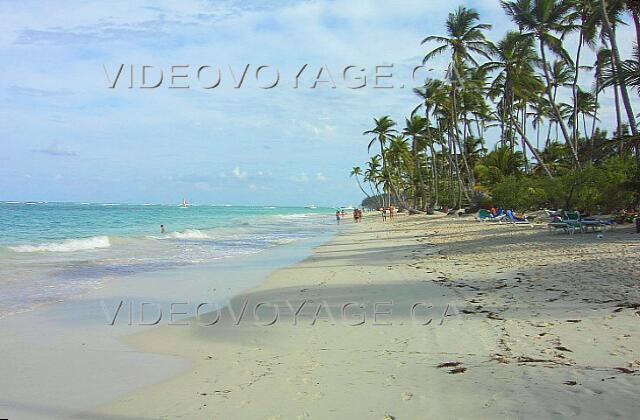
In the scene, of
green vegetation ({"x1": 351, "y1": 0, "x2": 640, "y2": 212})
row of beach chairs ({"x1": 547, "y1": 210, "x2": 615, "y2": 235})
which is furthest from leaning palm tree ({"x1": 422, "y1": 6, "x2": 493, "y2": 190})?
row of beach chairs ({"x1": 547, "y1": 210, "x2": 615, "y2": 235})

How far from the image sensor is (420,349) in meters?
5.39

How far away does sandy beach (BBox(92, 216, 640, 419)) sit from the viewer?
392 cm

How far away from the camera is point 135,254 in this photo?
19.4 metres

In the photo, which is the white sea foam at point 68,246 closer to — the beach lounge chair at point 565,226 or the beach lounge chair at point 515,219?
the beach lounge chair at point 565,226

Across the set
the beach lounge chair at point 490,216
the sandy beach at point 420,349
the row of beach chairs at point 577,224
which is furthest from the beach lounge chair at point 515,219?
the sandy beach at point 420,349

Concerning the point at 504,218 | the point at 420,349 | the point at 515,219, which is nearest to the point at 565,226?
the point at 515,219

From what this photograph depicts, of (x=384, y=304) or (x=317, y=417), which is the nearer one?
(x=317, y=417)

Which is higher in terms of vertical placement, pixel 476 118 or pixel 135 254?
pixel 476 118

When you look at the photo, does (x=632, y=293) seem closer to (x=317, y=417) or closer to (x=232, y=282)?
(x=317, y=417)

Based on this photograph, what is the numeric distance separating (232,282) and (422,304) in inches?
213

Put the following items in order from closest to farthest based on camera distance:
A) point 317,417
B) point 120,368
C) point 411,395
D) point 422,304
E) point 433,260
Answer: point 317,417 → point 411,395 → point 120,368 → point 422,304 → point 433,260

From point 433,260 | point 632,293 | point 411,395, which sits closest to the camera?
point 411,395

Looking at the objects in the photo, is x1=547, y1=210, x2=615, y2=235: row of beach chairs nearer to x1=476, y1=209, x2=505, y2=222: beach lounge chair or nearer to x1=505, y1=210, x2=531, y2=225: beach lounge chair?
x1=505, y1=210, x2=531, y2=225: beach lounge chair

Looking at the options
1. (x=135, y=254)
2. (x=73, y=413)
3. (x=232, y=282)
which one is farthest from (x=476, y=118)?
(x=73, y=413)
